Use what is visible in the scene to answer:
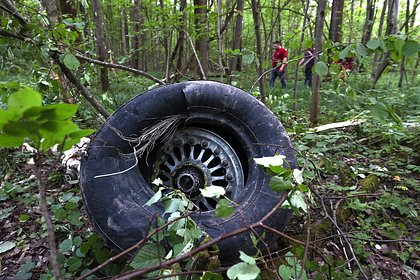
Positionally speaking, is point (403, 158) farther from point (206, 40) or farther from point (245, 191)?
point (206, 40)

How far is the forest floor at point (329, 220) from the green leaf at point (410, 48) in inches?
11.6

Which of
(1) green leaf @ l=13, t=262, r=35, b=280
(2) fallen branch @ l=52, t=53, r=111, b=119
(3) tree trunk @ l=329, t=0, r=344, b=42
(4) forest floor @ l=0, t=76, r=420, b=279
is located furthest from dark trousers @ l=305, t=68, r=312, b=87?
(1) green leaf @ l=13, t=262, r=35, b=280

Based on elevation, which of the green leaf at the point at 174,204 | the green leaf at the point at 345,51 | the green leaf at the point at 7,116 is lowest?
the green leaf at the point at 174,204

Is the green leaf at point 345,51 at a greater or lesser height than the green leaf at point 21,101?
greater

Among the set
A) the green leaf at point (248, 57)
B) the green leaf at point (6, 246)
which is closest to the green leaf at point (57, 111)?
the green leaf at point (248, 57)

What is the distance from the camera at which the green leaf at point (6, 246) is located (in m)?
2.19

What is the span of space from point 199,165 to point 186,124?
0.29 meters

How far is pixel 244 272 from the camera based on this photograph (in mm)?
838

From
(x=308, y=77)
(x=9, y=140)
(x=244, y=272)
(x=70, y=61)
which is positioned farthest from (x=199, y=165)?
(x=308, y=77)

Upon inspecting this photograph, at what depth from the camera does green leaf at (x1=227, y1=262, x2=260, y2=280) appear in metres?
0.82

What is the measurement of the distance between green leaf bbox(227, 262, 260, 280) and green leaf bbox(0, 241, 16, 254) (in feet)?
6.55

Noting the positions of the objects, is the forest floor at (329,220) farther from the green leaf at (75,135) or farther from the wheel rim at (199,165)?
the green leaf at (75,135)

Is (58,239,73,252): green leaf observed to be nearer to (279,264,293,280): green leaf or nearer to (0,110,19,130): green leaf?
(279,264,293,280): green leaf

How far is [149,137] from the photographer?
2.01m
